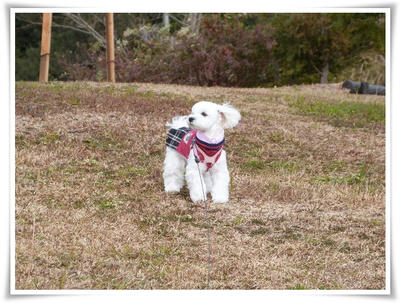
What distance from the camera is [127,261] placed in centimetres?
416

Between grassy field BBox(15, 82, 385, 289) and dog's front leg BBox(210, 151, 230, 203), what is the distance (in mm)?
132

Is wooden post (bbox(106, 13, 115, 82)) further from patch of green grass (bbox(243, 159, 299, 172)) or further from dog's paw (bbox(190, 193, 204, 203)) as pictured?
dog's paw (bbox(190, 193, 204, 203))

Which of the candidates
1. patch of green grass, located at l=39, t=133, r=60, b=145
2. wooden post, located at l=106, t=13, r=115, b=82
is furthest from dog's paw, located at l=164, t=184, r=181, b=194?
wooden post, located at l=106, t=13, r=115, b=82

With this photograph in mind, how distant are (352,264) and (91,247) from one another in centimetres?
195

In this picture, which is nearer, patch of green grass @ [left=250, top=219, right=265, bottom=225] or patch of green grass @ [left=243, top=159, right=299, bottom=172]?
patch of green grass @ [left=250, top=219, right=265, bottom=225]

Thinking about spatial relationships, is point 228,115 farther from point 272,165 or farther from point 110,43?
point 110,43

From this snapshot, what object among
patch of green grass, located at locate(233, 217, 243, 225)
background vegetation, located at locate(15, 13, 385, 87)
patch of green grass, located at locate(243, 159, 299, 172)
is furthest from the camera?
background vegetation, located at locate(15, 13, 385, 87)

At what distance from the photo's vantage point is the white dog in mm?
5359

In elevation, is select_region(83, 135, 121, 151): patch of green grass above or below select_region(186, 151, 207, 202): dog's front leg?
above

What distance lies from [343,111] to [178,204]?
22.1 feet

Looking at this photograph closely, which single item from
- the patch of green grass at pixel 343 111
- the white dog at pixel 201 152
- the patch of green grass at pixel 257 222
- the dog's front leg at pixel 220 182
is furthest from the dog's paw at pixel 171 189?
the patch of green grass at pixel 343 111

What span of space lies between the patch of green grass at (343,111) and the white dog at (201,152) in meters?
5.03

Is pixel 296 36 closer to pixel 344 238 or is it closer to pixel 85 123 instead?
pixel 85 123
